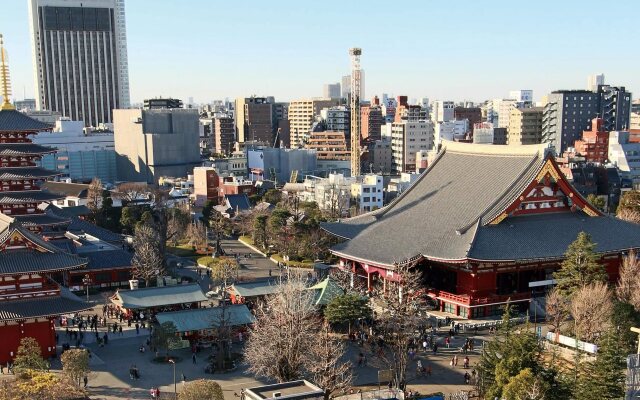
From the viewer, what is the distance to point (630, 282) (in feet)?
125

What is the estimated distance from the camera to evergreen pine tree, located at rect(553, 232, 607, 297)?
1449 inches

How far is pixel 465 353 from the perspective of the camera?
34.6m

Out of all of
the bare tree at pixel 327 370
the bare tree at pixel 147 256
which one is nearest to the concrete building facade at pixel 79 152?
the bare tree at pixel 147 256

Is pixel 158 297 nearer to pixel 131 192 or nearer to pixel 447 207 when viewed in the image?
pixel 447 207

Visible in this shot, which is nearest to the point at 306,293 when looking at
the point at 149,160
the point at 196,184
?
the point at 196,184

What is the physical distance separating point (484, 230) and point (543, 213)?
5.59 m

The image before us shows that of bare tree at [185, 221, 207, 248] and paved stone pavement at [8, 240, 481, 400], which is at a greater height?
bare tree at [185, 221, 207, 248]

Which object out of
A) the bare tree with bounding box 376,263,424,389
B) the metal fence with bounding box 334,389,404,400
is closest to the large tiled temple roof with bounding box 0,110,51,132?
the bare tree with bounding box 376,263,424,389

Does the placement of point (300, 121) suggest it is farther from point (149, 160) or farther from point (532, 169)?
→ point (532, 169)

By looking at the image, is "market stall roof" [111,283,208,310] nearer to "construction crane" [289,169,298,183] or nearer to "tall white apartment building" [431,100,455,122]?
"construction crane" [289,169,298,183]

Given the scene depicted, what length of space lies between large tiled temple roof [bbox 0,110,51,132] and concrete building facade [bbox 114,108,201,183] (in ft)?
210

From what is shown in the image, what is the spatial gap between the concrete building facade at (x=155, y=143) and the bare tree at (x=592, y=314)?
87.6 m

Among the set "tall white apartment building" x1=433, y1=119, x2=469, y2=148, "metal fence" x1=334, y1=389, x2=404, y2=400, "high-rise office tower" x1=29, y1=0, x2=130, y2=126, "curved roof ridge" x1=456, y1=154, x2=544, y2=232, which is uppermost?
"high-rise office tower" x1=29, y1=0, x2=130, y2=126

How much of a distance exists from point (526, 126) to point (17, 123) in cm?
9038
